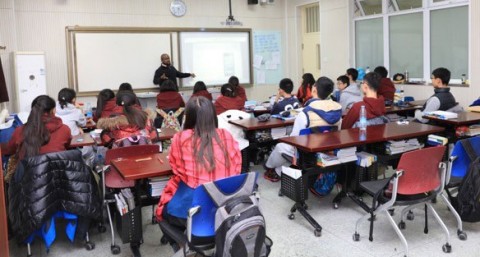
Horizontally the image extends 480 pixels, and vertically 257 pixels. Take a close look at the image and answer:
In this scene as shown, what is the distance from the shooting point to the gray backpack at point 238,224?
2098mm

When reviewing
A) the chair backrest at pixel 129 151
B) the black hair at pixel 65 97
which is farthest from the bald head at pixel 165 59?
the chair backrest at pixel 129 151

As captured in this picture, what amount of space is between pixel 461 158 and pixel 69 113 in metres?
3.86

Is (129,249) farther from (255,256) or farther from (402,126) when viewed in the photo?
(402,126)

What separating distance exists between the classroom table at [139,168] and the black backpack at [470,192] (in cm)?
208

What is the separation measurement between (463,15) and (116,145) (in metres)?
5.73

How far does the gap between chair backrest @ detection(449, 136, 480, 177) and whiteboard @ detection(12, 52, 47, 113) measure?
619 cm

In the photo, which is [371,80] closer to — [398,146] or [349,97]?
[398,146]

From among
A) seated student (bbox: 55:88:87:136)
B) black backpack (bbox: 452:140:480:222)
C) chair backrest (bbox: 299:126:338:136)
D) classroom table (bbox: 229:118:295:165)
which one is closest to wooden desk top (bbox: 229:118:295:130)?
classroom table (bbox: 229:118:295:165)

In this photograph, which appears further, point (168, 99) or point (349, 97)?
point (168, 99)

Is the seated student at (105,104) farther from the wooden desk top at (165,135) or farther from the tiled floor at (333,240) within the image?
the tiled floor at (333,240)

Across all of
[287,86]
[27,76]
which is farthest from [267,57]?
[27,76]

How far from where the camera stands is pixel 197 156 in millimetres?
2385

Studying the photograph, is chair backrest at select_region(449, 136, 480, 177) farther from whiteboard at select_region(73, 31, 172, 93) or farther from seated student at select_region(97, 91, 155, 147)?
whiteboard at select_region(73, 31, 172, 93)

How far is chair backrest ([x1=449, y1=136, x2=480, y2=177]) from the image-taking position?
10.6 feet
